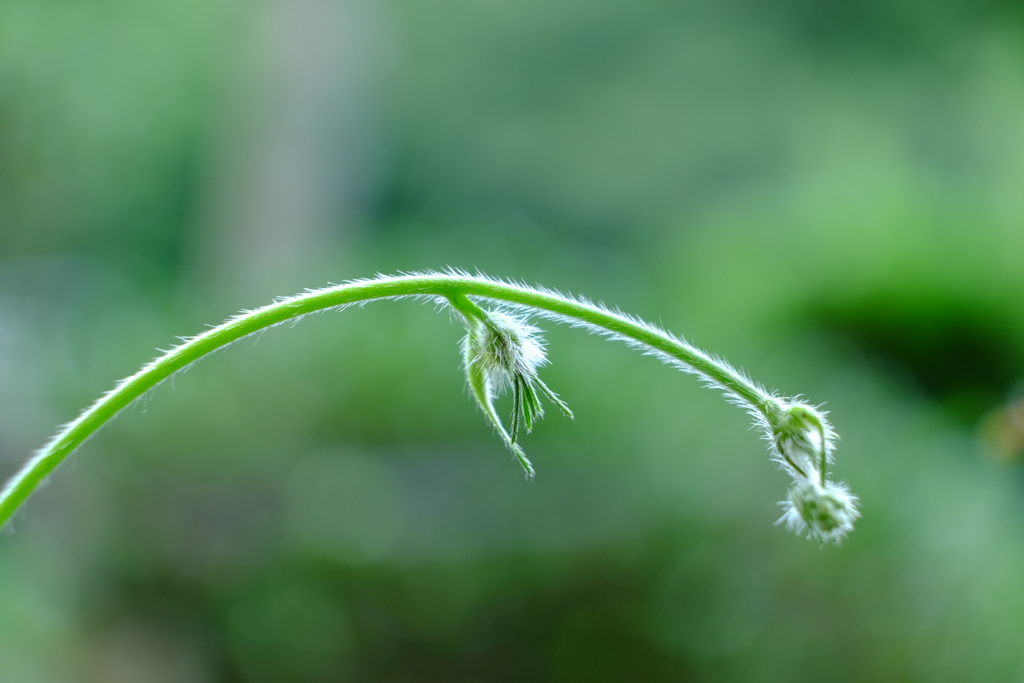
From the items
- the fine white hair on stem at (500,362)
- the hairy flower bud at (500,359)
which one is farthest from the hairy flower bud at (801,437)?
the hairy flower bud at (500,359)

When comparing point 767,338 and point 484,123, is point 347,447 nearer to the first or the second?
point 767,338

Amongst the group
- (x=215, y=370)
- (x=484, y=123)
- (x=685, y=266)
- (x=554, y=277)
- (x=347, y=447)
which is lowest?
(x=347, y=447)

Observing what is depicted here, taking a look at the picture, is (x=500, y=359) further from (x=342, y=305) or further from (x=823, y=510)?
(x=823, y=510)

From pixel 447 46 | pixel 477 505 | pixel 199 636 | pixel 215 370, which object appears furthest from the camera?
pixel 447 46

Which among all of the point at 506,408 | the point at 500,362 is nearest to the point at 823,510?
the point at 500,362

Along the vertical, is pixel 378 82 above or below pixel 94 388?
above

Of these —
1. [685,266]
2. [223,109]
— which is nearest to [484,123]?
[223,109]

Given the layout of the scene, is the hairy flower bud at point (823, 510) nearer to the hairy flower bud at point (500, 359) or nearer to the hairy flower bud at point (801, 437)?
the hairy flower bud at point (801, 437)
